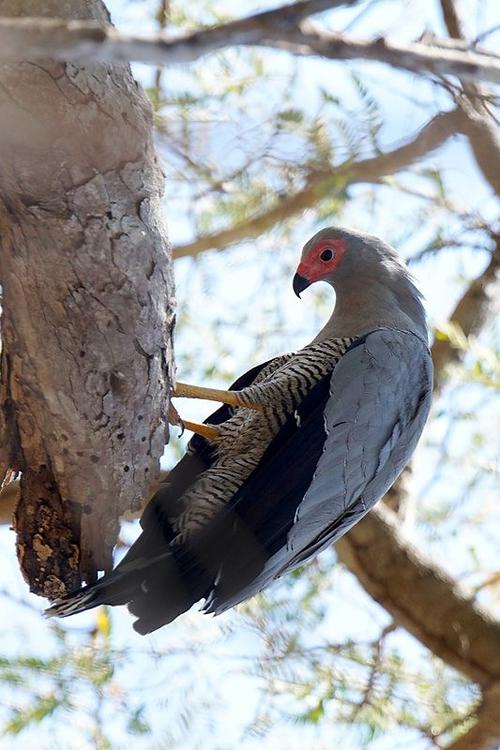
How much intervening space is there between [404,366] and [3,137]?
1.58m

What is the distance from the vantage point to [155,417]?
10.3 ft

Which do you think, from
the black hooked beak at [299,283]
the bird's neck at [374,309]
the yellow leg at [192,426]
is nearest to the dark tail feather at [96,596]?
the yellow leg at [192,426]

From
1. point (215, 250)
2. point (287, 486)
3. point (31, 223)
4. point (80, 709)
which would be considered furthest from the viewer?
point (215, 250)

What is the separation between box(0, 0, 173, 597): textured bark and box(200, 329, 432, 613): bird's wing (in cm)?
34

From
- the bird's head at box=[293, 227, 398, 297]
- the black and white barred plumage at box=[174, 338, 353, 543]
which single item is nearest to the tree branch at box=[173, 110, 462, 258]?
the bird's head at box=[293, 227, 398, 297]

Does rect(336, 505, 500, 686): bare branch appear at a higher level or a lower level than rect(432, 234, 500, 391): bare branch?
lower

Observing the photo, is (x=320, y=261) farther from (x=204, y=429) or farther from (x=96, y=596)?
(x=96, y=596)

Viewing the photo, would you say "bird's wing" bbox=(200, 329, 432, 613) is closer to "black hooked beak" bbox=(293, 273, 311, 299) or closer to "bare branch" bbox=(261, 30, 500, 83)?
"black hooked beak" bbox=(293, 273, 311, 299)

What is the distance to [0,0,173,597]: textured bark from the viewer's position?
272cm

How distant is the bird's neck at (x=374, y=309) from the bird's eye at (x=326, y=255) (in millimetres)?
161

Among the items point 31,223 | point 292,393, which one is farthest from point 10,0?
point 292,393

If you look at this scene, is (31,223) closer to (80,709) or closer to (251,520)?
(251,520)

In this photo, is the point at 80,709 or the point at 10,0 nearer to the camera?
the point at 10,0

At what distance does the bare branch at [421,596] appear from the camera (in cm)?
444
